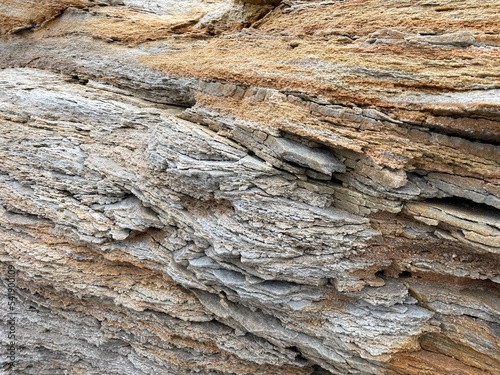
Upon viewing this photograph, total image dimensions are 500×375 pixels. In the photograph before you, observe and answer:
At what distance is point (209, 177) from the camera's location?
33.8ft

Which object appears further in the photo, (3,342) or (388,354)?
(3,342)

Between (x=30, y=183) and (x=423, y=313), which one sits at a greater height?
(x=30, y=183)

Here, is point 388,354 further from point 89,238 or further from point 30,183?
point 30,183

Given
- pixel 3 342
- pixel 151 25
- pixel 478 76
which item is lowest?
pixel 3 342

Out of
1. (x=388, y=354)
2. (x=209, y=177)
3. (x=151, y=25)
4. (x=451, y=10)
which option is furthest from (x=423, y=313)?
(x=151, y=25)

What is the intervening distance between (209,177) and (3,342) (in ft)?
57.1

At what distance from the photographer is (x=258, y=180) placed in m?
9.73

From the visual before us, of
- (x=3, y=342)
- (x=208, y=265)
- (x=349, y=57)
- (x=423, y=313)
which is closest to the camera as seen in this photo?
(x=349, y=57)

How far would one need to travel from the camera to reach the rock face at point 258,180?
27.8 feet

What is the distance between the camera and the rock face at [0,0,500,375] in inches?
333

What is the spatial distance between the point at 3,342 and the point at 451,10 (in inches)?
1023

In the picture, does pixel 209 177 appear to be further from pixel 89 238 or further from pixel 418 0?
pixel 418 0

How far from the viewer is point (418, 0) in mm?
9219

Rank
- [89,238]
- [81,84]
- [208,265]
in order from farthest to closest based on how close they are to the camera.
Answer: [81,84] → [89,238] → [208,265]
